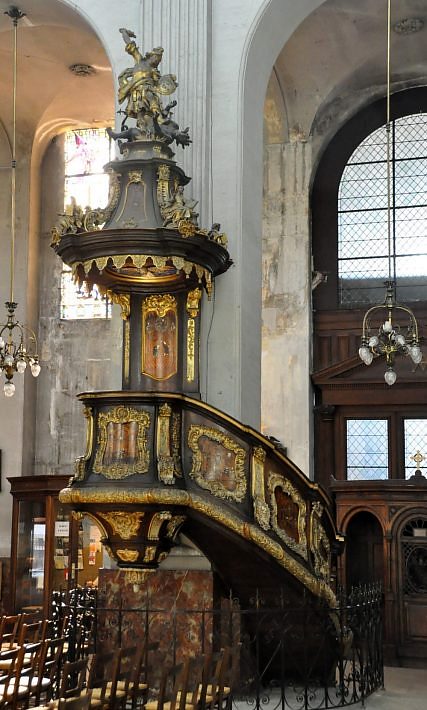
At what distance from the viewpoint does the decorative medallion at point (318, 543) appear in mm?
9711

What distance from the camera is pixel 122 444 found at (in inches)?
340

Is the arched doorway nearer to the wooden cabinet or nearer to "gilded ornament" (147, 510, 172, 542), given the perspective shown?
the wooden cabinet

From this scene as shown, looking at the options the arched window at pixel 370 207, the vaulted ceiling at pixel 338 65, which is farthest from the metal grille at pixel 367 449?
the vaulted ceiling at pixel 338 65

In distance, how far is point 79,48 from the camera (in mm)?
15258

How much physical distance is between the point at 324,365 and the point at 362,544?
3101 millimetres


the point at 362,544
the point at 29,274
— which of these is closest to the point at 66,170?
the point at 29,274

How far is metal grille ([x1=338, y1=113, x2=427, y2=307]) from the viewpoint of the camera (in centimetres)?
1588

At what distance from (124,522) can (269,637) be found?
1.86m

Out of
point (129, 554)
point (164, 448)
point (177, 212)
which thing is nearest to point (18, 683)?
point (129, 554)

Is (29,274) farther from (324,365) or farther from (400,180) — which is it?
(400,180)

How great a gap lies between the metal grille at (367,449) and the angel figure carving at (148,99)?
6.61m

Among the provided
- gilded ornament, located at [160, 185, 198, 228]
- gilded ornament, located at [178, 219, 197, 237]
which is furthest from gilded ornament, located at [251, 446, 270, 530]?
gilded ornament, located at [160, 185, 198, 228]

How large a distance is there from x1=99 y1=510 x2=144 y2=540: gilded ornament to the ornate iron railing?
0.73 meters

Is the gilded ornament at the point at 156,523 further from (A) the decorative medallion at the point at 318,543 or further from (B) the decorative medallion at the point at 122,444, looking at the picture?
(A) the decorative medallion at the point at 318,543
